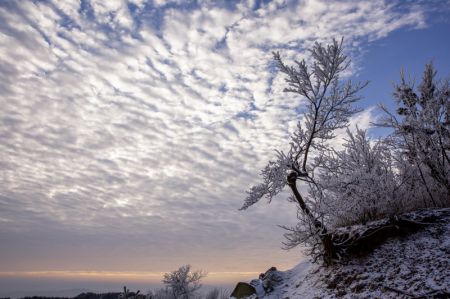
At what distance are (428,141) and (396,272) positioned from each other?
248 inches

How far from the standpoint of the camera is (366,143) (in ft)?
43.6

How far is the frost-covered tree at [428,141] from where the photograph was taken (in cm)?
1230

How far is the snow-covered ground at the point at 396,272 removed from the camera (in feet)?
26.9

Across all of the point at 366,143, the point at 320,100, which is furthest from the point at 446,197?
the point at 320,100

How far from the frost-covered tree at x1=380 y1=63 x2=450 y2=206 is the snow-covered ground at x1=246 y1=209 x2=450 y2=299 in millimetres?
1724

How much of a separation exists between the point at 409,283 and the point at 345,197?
3.94 m

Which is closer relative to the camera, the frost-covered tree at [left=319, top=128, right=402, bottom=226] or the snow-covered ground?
the snow-covered ground

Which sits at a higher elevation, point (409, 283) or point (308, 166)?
point (308, 166)

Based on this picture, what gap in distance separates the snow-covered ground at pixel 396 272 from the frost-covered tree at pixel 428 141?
1.72m

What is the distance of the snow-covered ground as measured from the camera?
26.9ft

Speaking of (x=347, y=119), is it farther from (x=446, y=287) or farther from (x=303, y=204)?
(x=446, y=287)

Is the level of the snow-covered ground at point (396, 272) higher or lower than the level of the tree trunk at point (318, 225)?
lower

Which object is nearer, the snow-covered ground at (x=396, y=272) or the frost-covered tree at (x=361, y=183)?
the snow-covered ground at (x=396, y=272)

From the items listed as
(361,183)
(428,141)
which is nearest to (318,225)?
(361,183)
